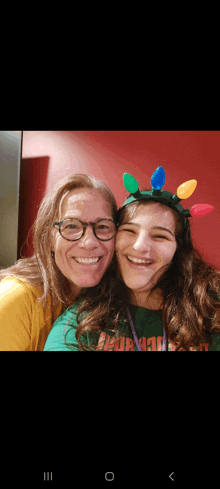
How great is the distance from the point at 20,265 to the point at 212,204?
83 centimetres

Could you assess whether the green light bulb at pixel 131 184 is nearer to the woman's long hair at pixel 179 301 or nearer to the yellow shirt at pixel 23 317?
the woman's long hair at pixel 179 301

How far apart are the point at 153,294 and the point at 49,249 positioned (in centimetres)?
47

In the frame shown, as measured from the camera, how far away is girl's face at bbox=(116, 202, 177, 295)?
1.25 metres

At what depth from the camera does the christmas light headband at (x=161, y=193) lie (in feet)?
4.10

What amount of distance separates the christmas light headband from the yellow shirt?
1.72ft

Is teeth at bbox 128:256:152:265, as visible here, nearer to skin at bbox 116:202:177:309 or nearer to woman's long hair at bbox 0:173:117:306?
skin at bbox 116:202:177:309

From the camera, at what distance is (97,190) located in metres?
1.27

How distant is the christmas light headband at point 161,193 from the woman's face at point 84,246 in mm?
114
